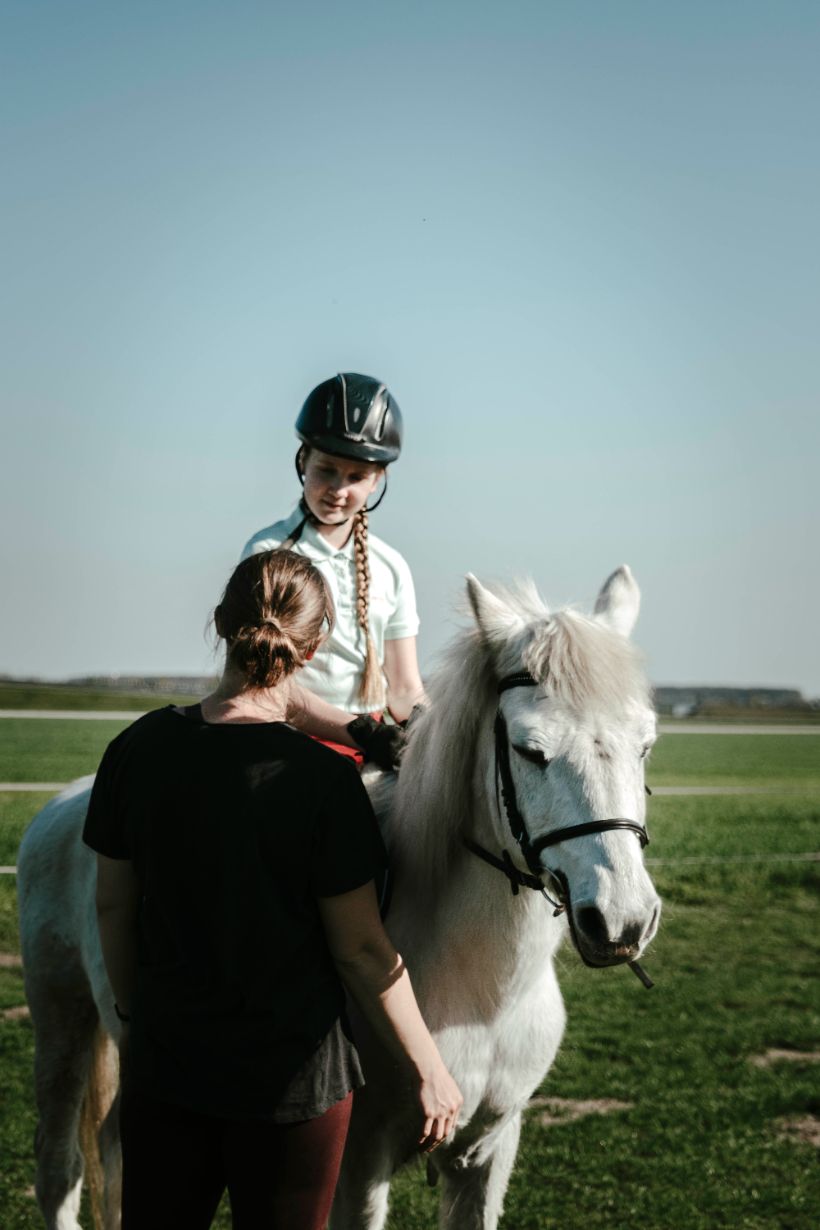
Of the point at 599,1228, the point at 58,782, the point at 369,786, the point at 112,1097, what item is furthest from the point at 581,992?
the point at 58,782

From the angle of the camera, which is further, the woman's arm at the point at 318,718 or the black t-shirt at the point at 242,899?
the woman's arm at the point at 318,718

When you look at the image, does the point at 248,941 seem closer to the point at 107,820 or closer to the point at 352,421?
the point at 107,820

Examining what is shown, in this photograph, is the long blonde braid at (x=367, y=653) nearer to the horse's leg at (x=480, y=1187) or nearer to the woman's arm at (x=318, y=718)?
the woman's arm at (x=318, y=718)

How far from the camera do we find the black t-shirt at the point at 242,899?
1.84 m

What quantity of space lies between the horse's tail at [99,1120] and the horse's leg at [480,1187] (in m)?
1.21

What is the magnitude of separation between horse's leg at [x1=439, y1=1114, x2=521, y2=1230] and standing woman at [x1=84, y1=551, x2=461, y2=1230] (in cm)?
97

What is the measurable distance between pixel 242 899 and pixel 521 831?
0.64 meters

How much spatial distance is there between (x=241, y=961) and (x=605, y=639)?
3.26 ft

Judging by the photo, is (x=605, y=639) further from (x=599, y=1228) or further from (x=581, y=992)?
(x=581, y=992)

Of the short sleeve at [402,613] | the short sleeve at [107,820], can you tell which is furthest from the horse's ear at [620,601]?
the short sleeve at [107,820]

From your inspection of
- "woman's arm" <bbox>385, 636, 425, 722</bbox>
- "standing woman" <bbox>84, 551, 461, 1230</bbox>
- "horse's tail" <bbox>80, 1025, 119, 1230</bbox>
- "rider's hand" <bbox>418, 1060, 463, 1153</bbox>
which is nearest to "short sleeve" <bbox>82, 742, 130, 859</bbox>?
"standing woman" <bbox>84, 551, 461, 1230</bbox>

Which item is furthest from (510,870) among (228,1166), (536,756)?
(228,1166)

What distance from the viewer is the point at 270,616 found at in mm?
1947

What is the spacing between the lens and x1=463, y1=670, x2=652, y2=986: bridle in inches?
79.5
